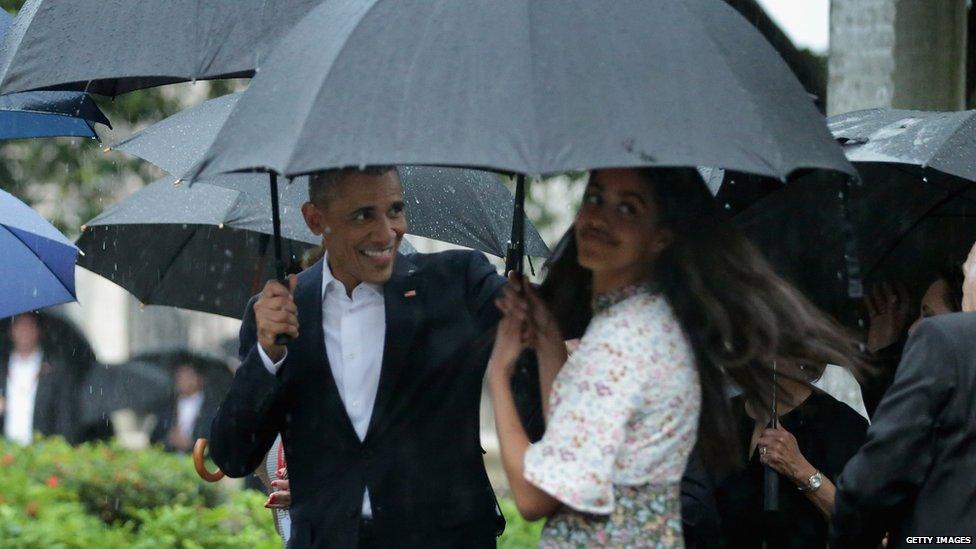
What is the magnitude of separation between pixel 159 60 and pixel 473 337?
4.10ft

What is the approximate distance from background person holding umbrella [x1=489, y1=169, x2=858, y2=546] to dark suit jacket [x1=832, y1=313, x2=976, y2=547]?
0.65 ft

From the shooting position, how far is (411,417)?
4.41m

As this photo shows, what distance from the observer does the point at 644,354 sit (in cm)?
367

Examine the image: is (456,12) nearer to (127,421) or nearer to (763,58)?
(763,58)

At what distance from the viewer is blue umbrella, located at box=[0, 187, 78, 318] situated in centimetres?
559

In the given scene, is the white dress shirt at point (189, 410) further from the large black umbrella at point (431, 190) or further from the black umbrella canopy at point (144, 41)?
the black umbrella canopy at point (144, 41)

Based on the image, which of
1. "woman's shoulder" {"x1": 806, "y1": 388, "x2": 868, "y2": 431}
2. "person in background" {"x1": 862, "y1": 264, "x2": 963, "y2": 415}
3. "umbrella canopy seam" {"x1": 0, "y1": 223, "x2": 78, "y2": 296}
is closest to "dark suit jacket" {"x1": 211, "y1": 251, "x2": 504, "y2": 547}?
"woman's shoulder" {"x1": 806, "y1": 388, "x2": 868, "y2": 431}

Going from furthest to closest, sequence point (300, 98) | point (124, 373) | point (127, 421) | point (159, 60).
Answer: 1. point (127, 421)
2. point (124, 373)
3. point (159, 60)
4. point (300, 98)

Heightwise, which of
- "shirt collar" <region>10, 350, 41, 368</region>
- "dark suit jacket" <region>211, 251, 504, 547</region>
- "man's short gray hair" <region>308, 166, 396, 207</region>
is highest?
"man's short gray hair" <region>308, 166, 396, 207</region>

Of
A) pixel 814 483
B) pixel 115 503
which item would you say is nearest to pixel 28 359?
pixel 115 503

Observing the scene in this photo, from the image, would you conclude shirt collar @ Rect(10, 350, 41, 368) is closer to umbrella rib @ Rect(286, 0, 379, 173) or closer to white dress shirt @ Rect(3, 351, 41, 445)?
white dress shirt @ Rect(3, 351, 41, 445)

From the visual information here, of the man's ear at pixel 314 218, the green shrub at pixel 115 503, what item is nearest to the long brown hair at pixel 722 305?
the man's ear at pixel 314 218

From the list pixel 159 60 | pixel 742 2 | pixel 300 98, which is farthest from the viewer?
pixel 742 2

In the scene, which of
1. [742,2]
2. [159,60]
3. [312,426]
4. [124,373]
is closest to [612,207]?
[312,426]
